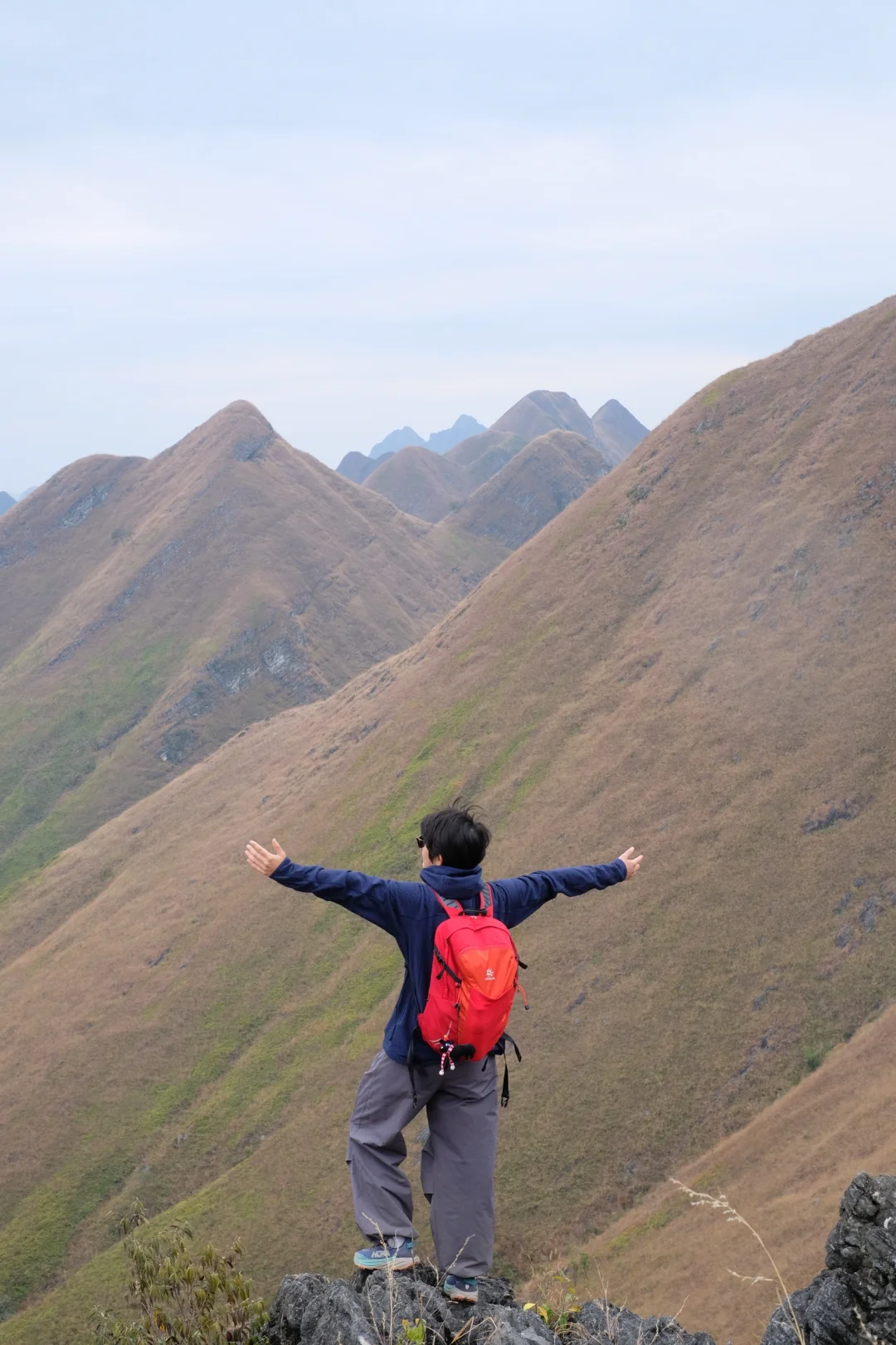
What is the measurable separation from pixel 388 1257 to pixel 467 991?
89.7 inches

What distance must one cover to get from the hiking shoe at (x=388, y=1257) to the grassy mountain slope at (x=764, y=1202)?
15.3 m

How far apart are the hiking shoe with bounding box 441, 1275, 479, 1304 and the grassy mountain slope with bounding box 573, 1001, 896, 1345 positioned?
595 inches

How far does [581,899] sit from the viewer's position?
4600cm

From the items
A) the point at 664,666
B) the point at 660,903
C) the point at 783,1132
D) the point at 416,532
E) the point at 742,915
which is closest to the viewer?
the point at 783,1132

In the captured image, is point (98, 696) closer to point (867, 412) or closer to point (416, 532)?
point (416, 532)

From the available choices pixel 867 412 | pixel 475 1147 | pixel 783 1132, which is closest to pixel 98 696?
pixel 867 412

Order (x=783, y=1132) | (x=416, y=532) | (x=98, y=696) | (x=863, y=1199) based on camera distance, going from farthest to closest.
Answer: (x=416, y=532)
(x=98, y=696)
(x=783, y=1132)
(x=863, y=1199)

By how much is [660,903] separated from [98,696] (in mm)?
108235

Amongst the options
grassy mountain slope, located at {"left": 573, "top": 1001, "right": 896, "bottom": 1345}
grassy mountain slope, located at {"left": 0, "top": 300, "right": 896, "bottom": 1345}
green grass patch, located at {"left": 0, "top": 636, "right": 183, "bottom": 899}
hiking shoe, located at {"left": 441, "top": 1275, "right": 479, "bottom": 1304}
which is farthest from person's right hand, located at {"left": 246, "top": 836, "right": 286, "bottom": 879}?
green grass patch, located at {"left": 0, "top": 636, "right": 183, "bottom": 899}

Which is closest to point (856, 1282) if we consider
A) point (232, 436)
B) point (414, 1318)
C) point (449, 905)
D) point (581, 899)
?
point (414, 1318)

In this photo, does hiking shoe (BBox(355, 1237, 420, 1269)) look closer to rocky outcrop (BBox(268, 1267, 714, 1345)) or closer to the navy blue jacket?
rocky outcrop (BBox(268, 1267, 714, 1345))

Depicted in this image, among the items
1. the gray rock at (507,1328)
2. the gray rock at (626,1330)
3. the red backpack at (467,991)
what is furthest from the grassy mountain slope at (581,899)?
the red backpack at (467,991)

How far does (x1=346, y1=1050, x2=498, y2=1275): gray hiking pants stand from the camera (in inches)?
300

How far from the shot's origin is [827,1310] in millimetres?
7727
